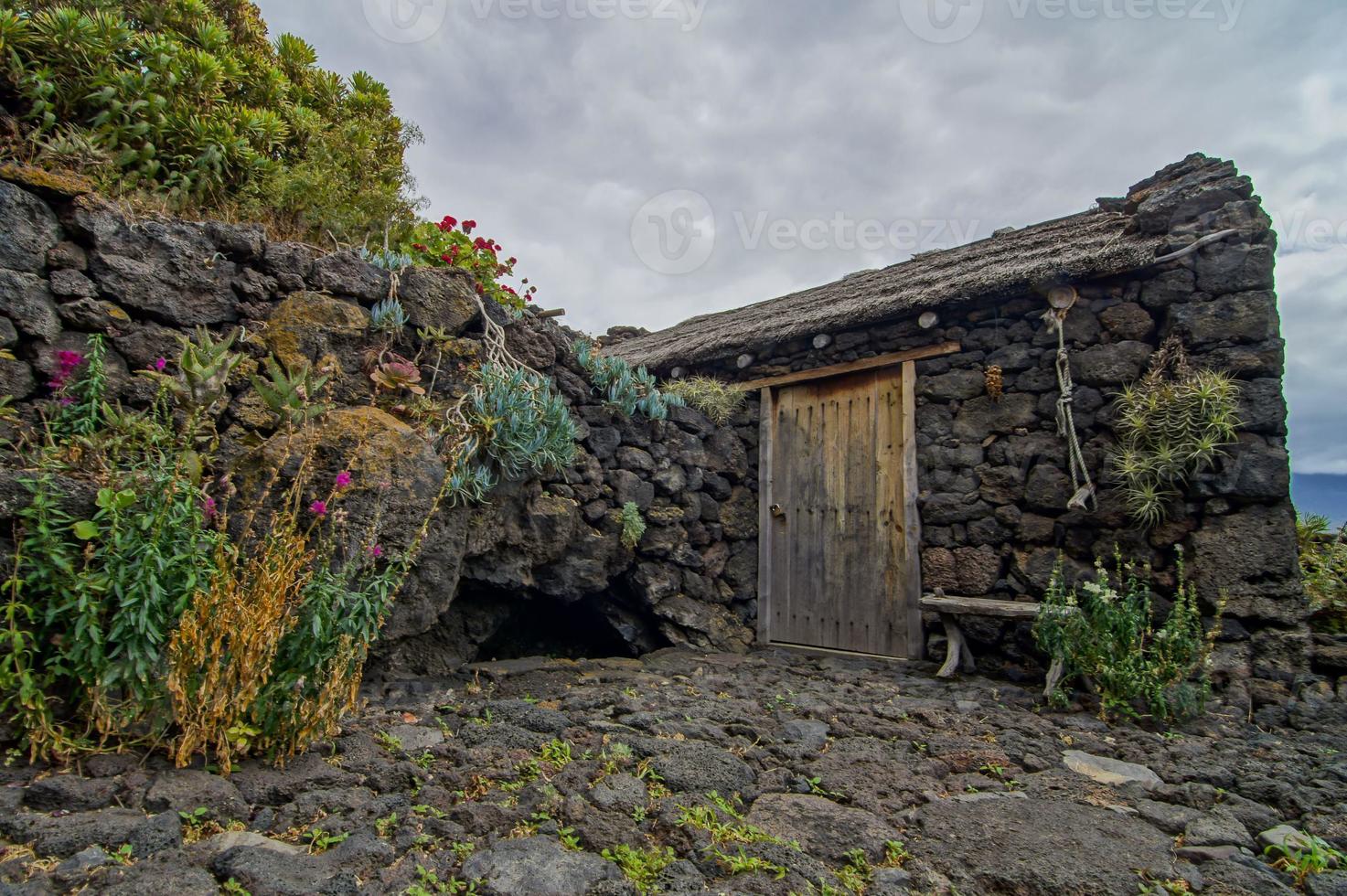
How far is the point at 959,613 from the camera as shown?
184 inches

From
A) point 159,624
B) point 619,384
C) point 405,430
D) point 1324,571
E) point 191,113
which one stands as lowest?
point 159,624

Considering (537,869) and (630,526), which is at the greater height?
(630,526)

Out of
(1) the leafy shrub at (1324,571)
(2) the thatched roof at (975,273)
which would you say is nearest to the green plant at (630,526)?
(2) the thatched roof at (975,273)

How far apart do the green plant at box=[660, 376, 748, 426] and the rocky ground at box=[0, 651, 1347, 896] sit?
2927 millimetres

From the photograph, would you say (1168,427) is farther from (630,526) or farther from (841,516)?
(630,526)

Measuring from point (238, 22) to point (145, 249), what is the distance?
378cm

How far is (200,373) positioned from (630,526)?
9.28 feet

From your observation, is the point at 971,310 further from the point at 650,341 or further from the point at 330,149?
the point at 330,149

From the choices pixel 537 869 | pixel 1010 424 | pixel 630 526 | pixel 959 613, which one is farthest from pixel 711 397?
pixel 537 869

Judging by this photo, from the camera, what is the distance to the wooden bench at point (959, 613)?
176 inches

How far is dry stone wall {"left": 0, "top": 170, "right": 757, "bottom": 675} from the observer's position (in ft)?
9.54

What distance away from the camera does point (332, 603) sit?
249cm

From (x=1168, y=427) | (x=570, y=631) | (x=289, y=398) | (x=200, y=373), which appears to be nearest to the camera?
(x=200, y=373)

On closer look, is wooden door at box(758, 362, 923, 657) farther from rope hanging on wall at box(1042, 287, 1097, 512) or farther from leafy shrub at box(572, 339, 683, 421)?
leafy shrub at box(572, 339, 683, 421)
